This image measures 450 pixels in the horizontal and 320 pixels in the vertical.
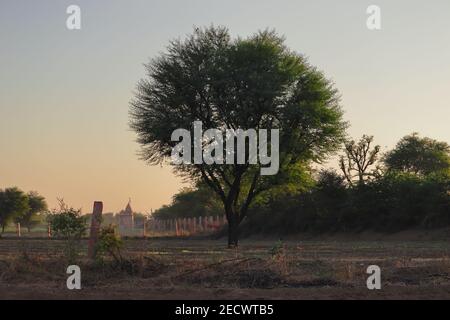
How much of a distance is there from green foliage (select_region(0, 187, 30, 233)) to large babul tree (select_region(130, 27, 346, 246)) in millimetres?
48167

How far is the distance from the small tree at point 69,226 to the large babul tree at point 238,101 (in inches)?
749

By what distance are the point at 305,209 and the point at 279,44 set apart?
15870mm

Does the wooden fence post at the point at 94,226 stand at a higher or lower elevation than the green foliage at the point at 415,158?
lower

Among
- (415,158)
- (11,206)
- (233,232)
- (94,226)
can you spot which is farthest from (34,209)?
(94,226)

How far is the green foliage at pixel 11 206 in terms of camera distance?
80.0m

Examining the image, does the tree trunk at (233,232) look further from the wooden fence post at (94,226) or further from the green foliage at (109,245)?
the green foliage at (109,245)

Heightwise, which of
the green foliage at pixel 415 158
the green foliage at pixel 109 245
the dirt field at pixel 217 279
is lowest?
the dirt field at pixel 217 279

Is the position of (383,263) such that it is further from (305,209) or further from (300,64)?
(305,209)

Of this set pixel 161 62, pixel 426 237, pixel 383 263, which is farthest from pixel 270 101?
pixel 383 263

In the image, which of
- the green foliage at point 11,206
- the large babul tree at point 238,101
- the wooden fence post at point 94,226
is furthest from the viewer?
the green foliage at point 11,206

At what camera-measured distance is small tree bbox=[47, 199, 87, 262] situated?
608 inches

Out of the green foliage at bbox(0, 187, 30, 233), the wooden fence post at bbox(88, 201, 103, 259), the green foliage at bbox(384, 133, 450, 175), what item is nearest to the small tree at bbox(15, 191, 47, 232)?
the green foliage at bbox(0, 187, 30, 233)

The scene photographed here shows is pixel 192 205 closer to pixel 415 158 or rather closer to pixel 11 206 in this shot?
pixel 11 206

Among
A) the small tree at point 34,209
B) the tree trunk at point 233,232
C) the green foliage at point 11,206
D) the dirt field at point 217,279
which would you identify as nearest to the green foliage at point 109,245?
the dirt field at point 217,279
